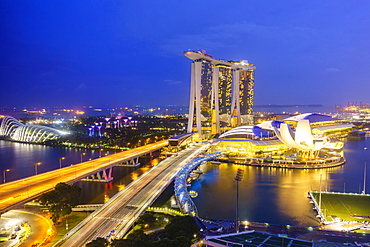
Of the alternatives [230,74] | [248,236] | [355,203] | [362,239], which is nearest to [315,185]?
[355,203]

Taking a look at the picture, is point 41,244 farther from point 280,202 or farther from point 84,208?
point 280,202

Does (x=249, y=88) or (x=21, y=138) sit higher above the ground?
(x=249, y=88)

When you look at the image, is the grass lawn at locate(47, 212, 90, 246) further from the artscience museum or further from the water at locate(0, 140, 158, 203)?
the artscience museum

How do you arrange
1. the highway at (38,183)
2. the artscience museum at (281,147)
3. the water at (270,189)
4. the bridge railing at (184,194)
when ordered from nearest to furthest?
the highway at (38,183) < the bridge railing at (184,194) < the water at (270,189) < the artscience museum at (281,147)

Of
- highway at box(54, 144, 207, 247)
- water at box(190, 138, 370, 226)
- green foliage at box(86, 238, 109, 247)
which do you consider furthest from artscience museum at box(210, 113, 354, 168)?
green foliage at box(86, 238, 109, 247)

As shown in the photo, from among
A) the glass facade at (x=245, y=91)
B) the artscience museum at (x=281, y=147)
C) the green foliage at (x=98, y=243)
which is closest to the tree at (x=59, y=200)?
the green foliage at (x=98, y=243)

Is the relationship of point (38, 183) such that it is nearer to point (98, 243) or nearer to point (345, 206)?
point (98, 243)

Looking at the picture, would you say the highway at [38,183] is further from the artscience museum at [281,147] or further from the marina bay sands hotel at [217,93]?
the marina bay sands hotel at [217,93]
